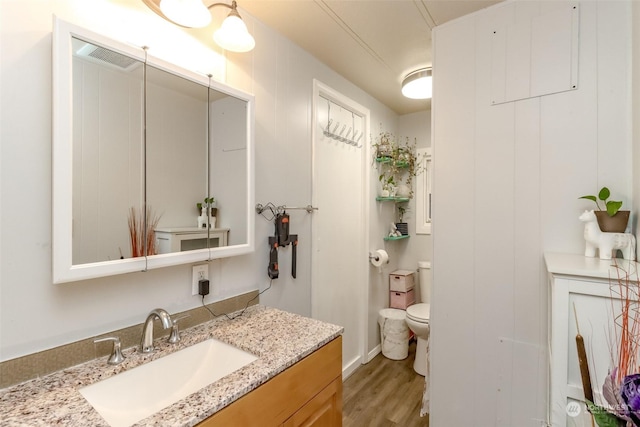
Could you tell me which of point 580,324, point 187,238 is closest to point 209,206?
point 187,238

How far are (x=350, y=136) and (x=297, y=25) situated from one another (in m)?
1.02

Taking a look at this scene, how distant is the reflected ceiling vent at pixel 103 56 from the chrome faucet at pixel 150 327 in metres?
0.89

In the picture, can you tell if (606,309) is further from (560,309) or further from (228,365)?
(228,365)

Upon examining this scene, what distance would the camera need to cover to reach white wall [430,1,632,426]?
1277 millimetres

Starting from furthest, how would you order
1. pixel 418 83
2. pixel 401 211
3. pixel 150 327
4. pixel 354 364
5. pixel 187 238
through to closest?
1. pixel 401 211
2. pixel 354 364
3. pixel 418 83
4. pixel 187 238
5. pixel 150 327

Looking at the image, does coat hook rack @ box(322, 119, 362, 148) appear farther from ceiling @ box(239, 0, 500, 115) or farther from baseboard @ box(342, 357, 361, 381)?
baseboard @ box(342, 357, 361, 381)

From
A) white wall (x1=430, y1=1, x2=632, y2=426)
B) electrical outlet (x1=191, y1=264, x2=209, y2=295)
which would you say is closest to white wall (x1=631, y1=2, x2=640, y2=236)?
white wall (x1=430, y1=1, x2=632, y2=426)

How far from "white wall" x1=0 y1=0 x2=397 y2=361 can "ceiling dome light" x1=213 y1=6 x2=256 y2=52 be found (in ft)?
0.44

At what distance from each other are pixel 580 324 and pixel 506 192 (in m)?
0.69

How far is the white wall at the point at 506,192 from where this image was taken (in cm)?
128

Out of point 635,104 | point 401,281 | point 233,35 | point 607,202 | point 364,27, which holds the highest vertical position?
point 364,27

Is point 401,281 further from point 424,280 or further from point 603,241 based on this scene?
point 603,241

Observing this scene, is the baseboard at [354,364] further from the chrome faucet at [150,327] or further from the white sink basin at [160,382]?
the chrome faucet at [150,327]

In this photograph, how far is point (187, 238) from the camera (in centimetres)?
127
